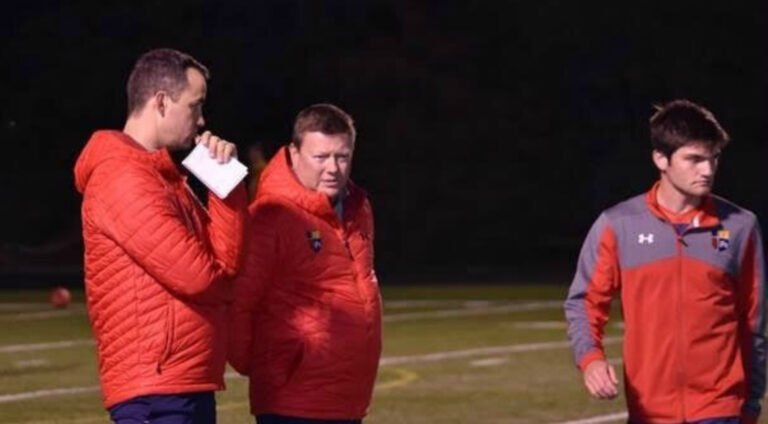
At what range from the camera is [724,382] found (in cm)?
879

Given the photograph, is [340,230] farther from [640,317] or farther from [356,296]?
[640,317]

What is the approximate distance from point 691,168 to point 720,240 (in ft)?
0.92

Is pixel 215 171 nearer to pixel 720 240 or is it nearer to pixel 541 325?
pixel 720 240

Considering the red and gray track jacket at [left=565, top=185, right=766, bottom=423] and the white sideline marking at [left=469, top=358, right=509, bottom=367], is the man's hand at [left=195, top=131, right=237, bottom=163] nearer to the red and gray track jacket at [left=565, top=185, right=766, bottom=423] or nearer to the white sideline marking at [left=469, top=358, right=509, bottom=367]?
the red and gray track jacket at [left=565, top=185, right=766, bottom=423]

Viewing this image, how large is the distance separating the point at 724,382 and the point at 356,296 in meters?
1.33

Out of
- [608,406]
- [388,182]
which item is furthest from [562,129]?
[608,406]

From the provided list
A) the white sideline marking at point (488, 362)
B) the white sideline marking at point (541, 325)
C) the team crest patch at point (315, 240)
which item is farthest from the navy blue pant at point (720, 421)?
the white sideline marking at point (541, 325)

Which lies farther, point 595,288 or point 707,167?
point 595,288

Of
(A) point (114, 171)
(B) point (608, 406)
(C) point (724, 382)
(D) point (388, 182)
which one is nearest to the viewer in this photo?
(A) point (114, 171)

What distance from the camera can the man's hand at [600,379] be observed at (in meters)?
8.59

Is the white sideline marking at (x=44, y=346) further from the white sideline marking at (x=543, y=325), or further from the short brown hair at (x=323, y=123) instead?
the short brown hair at (x=323, y=123)

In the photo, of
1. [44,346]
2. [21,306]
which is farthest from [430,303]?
[44,346]

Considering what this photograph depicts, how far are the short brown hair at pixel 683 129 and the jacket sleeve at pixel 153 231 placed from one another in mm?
1809

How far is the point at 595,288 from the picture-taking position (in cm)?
889
